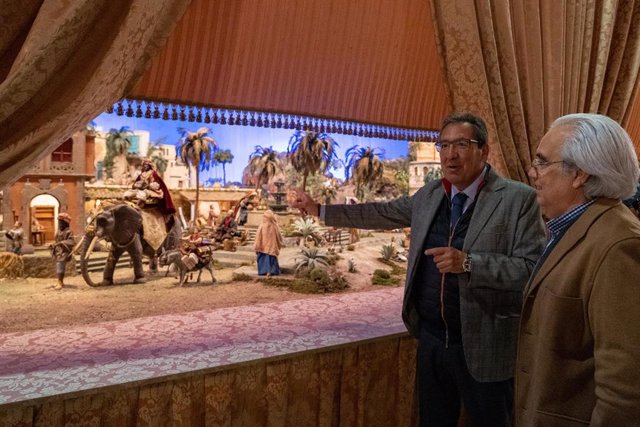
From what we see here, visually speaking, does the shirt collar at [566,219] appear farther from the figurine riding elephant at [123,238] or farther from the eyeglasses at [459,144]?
the figurine riding elephant at [123,238]

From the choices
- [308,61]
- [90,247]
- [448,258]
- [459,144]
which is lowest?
[90,247]

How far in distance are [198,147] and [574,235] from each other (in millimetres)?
2120

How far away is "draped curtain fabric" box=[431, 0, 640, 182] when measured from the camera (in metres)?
2.62

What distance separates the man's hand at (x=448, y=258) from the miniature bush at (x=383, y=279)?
6.04ft

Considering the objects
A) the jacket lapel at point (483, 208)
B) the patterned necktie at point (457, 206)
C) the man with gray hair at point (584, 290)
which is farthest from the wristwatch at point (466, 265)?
the man with gray hair at point (584, 290)

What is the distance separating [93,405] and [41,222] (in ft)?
4.17

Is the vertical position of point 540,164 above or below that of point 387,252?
above

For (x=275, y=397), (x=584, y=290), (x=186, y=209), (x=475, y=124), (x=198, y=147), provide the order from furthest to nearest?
1. (x=186, y=209)
2. (x=198, y=147)
3. (x=275, y=397)
4. (x=475, y=124)
5. (x=584, y=290)

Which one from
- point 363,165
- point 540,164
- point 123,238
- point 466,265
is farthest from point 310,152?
point 540,164

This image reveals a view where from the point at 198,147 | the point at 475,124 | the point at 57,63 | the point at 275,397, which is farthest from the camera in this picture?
the point at 198,147

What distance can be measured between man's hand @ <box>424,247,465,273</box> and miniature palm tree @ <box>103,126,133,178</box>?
6.04ft

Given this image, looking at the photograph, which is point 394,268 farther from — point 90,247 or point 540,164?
point 540,164

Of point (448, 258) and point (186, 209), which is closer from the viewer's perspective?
→ point (448, 258)

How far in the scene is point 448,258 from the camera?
5.17 feet
